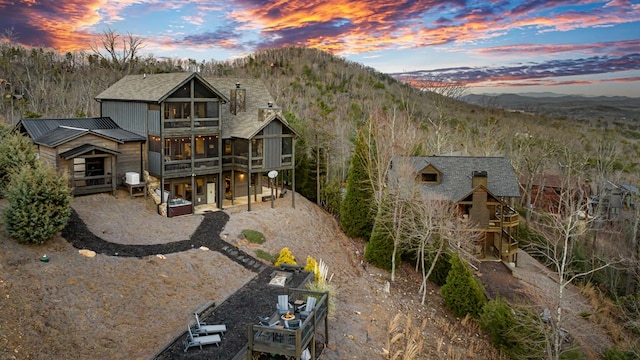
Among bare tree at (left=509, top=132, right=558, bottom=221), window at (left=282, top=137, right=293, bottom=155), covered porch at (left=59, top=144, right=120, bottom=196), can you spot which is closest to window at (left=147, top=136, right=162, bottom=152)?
covered porch at (left=59, top=144, right=120, bottom=196)

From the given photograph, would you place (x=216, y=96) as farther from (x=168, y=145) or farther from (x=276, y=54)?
(x=276, y=54)

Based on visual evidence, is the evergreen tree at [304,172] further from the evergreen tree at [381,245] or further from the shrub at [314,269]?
the shrub at [314,269]

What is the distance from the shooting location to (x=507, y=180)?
28547 mm

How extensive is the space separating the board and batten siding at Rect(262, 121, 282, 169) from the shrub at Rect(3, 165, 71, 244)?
12761 mm

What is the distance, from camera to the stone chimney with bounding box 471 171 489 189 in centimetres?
2748

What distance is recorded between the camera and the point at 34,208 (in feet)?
51.0

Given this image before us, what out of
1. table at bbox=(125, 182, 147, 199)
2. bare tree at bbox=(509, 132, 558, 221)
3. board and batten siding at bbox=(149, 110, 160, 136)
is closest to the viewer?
table at bbox=(125, 182, 147, 199)

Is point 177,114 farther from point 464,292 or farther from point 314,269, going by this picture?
point 464,292

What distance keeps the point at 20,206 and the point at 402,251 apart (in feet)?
59.9

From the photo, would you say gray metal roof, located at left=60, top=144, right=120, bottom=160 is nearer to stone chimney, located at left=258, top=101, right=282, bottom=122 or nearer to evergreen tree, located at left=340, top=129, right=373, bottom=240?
stone chimney, located at left=258, top=101, right=282, bottom=122

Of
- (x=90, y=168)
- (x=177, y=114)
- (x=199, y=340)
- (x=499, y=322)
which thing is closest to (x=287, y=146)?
(x=177, y=114)

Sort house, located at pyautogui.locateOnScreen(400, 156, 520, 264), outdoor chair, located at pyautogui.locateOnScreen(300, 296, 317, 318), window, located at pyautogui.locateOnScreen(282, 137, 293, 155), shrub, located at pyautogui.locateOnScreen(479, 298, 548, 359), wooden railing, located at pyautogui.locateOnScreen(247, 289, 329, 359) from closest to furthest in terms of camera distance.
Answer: wooden railing, located at pyautogui.locateOnScreen(247, 289, 329, 359) → outdoor chair, located at pyautogui.locateOnScreen(300, 296, 317, 318) → shrub, located at pyautogui.locateOnScreen(479, 298, 548, 359) → house, located at pyautogui.locateOnScreen(400, 156, 520, 264) → window, located at pyautogui.locateOnScreen(282, 137, 293, 155)

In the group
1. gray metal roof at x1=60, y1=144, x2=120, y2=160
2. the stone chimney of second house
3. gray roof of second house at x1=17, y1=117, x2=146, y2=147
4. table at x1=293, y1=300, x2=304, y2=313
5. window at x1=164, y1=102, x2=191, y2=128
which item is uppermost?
the stone chimney of second house

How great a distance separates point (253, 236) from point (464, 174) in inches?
586
